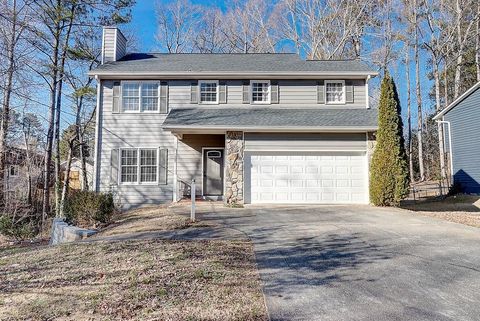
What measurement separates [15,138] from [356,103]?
17.5m

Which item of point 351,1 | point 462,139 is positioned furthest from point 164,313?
point 351,1

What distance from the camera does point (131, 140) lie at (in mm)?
13883

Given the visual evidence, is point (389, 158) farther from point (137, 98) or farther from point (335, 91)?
point (137, 98)

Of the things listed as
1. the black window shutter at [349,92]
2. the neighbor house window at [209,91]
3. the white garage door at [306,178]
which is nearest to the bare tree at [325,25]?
the black window shutter at [349,92]

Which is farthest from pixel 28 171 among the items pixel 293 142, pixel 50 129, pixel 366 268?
pixel 366 268

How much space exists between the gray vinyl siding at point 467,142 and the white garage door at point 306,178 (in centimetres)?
Result: 695

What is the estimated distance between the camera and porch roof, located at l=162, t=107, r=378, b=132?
40.2 feet

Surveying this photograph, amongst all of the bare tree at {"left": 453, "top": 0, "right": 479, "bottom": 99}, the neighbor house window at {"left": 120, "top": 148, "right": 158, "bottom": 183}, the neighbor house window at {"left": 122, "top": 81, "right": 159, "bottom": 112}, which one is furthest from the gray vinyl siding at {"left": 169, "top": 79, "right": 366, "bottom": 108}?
the bare tree at {"left": 453, "top": 0, "right": 479, "bottom": 99}

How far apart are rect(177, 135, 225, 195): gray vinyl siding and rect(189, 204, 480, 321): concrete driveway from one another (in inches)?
207

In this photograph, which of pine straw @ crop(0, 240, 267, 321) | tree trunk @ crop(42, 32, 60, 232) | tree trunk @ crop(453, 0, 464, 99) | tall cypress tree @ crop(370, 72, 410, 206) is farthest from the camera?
tree trunk @ crop(453, 0, 464, 99)

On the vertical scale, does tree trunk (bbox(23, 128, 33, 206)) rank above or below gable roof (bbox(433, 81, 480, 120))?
below

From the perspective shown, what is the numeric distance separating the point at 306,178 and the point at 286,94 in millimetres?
4049

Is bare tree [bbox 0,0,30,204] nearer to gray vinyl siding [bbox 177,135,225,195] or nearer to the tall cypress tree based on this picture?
gray vinyl siding [bbox 177,135,225,195]

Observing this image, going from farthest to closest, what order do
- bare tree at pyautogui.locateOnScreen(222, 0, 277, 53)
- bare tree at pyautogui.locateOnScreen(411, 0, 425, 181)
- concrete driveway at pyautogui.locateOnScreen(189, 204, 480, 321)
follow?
bare tree at pyautogui.locateOnScreen(222, 0, 277, 53) → bare tree at pyautogui.locateOnScreen(411, 0, 425, 181) → concrete driveway at pyautogui.locateOnScreen(189, 204, 480, 321)
